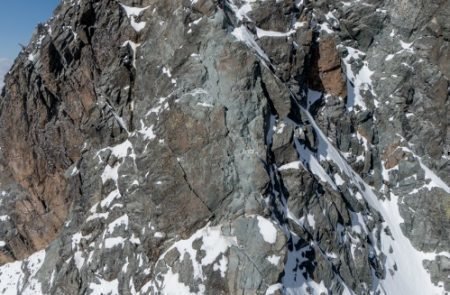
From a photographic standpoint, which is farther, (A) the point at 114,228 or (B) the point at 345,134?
(B) the point at 345,134

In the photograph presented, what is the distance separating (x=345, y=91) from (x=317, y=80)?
246cm

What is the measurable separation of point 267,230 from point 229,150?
17.2 feet

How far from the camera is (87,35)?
112 feet

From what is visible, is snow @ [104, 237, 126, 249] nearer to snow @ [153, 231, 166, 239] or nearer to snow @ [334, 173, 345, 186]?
snow @ [153, 231, 166, 239]

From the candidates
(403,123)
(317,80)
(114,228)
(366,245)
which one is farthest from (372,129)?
(114,228)

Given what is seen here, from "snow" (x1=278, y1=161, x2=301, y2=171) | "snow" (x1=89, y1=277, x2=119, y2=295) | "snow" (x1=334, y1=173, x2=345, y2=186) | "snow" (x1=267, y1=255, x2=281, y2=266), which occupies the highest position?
"snow" (x1=89, y1=277, x2=119, y2=295)

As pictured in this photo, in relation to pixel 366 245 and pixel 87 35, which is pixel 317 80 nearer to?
pixel 366 245

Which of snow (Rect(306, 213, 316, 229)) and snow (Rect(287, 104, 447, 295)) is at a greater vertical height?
snow (Rect(306, 213, 316, 229))

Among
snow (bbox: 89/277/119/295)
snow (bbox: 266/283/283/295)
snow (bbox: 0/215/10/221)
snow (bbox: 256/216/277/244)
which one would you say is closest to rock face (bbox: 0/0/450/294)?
snow (bbox: 256/216/277/244)

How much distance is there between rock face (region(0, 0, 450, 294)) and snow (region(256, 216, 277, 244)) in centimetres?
8

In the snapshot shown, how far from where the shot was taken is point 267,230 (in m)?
24.9

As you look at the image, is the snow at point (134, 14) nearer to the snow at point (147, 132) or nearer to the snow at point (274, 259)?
the snow at point (147, 132)

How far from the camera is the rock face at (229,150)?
26.5 metres

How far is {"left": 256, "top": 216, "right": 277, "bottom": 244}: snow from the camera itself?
24688mm
